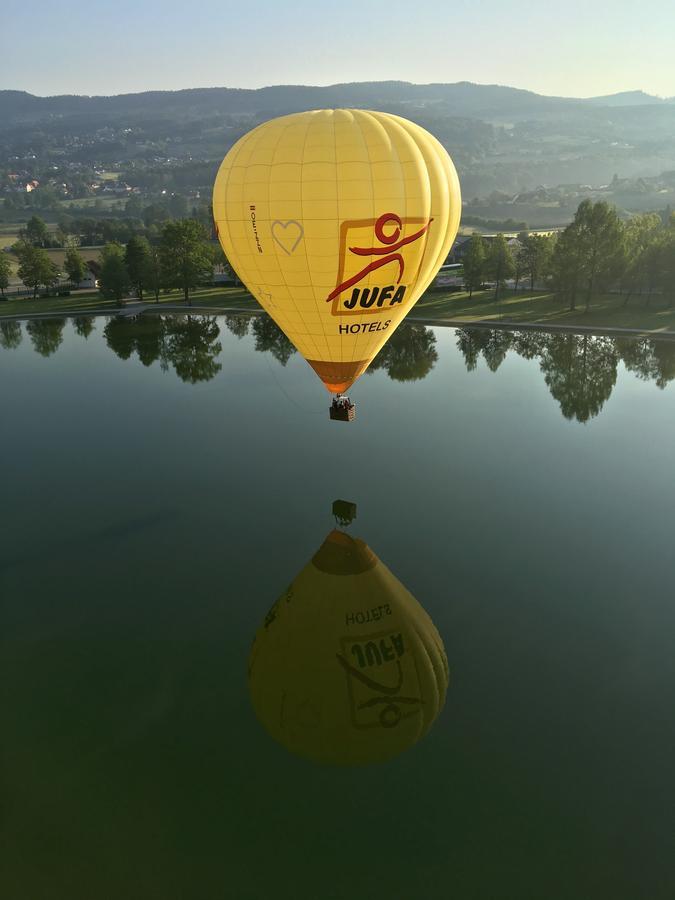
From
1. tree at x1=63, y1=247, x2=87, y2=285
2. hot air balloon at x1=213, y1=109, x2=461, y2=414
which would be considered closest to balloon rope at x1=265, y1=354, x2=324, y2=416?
hot air balloon at x1=213, y1=109, x2=461, y2=414

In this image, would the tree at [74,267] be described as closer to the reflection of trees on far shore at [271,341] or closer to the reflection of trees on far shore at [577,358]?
the reflection of trees on far shore at [271,341]

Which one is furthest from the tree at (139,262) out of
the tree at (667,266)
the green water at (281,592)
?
the tree at (667,266)

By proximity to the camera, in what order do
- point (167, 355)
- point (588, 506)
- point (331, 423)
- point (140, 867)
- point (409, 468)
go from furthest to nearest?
1. point (167, 355)
2. point (331, 423)
3. point (409, 468)
4. point (588, 506)
5. point (140, 867)

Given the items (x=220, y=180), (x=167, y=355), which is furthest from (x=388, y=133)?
(x=167, y=355)

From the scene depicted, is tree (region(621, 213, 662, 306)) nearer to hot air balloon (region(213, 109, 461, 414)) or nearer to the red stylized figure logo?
hot air balloon (region(213, 109, 461, 414))

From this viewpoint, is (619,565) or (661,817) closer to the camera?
(661,817)

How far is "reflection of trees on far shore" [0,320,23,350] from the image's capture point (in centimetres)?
5722

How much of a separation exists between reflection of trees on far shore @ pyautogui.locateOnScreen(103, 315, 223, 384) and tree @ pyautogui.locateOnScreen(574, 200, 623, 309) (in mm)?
37289

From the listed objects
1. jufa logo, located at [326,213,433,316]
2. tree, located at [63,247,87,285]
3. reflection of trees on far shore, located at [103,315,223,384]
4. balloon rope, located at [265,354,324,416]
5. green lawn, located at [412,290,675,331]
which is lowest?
balloon rope, located at [265,354,324,416]

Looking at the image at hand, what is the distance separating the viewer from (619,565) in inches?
851

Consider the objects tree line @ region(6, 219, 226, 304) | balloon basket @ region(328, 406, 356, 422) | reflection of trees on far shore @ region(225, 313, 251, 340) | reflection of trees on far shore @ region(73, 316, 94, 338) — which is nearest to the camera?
balloon basket @ region(328, 406, 356, 422)

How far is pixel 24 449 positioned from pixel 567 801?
30647 mm

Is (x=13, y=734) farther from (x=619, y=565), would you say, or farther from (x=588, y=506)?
(x=588, y=506)

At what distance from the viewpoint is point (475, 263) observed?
69188 millimetres
